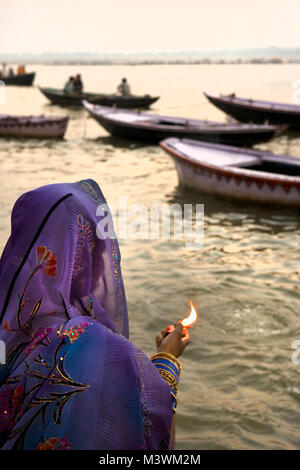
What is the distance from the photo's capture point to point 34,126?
14.6 meters

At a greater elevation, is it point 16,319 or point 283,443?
point 16,319

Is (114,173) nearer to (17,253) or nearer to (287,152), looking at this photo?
(287,152)

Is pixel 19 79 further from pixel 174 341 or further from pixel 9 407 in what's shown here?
pixel 9 407

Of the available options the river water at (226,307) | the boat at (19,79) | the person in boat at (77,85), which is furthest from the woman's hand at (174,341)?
the boat at (19,79)

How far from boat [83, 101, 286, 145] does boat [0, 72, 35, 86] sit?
21236 mm

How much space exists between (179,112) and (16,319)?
77.3ft

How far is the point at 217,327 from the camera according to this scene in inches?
167

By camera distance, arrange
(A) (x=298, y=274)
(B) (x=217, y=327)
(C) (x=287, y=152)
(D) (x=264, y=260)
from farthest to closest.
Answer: (C) (x=287, y=152) < (D) (x=264, y=260) < (A) (x=298, y=274) < (B) (x=217, y=327)

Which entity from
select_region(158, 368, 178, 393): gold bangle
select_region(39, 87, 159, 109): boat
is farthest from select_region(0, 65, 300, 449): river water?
select_region(39, 87, 159, 109): boat

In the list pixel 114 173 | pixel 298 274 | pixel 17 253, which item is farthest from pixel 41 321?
pixel 114 173

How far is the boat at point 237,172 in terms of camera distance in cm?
735

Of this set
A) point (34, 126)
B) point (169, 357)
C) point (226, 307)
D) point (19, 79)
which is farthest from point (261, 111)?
point (19, 79)

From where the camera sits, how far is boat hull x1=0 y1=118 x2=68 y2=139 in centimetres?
1447

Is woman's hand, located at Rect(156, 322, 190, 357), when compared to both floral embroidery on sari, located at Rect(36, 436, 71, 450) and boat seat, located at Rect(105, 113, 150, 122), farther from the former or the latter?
boat seat, located at Rect(105, 113, 150, 122)
